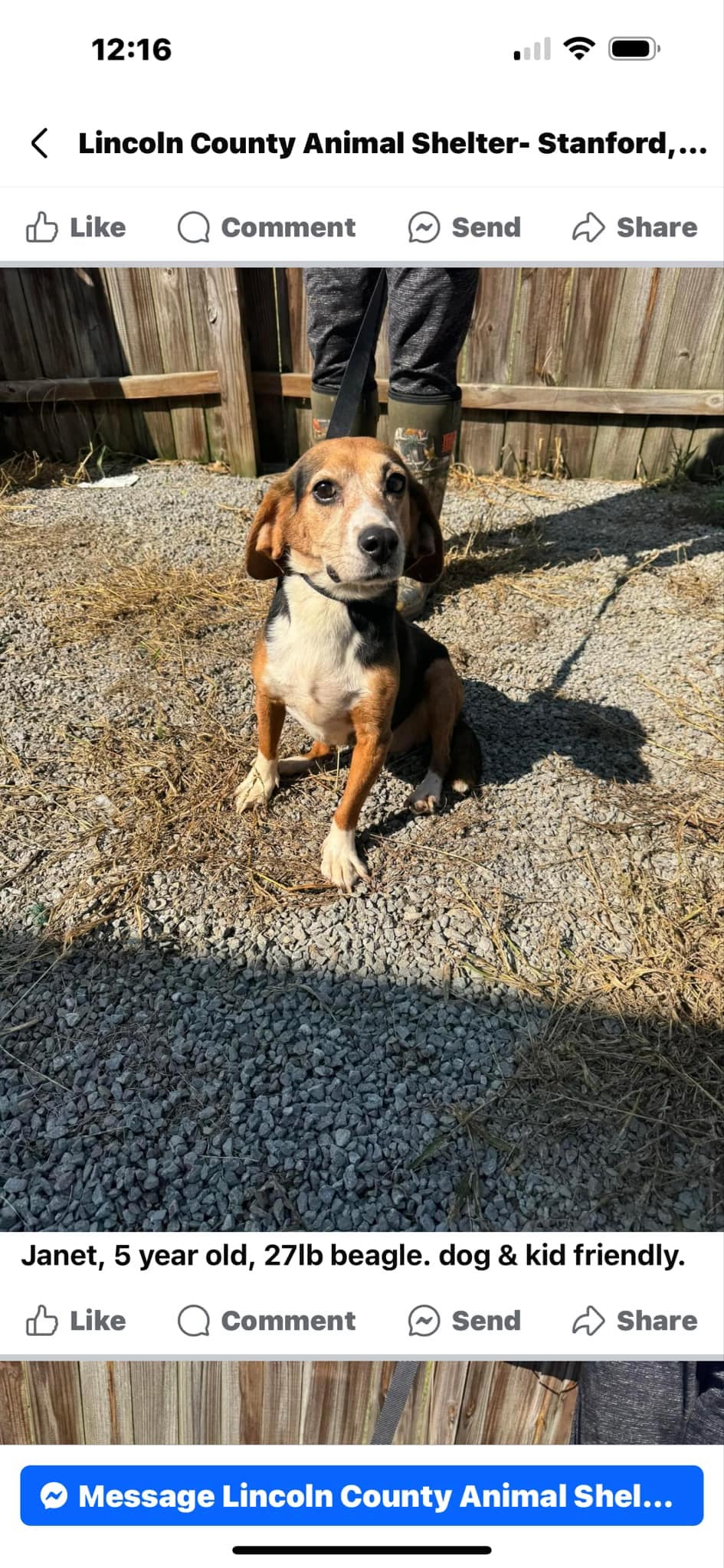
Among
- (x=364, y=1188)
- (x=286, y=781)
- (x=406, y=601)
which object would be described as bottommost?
(x=364, y=1188)

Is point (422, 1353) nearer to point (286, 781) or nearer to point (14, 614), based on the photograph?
point (286, 781)

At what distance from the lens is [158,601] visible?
432 centimetres

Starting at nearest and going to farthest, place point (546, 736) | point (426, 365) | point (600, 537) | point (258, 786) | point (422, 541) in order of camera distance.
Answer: point (422, 541), point (258, 786), point (546, 736), point (426, 365), point (600, 537)

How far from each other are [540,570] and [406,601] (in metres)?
1.14

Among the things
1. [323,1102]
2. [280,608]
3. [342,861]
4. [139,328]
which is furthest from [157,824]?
[139,328]

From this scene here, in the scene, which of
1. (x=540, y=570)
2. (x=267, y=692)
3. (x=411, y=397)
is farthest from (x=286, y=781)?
(x=540, y=570)

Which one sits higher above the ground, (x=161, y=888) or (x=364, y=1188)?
(x=161, y=888)

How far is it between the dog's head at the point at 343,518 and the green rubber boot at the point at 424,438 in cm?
157

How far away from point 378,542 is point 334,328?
2.50m

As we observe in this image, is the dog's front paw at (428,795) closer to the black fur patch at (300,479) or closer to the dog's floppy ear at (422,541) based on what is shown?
the dog's floppy ear at (422,541)

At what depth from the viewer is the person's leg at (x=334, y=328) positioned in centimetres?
382

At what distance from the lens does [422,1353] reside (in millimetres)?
1511
